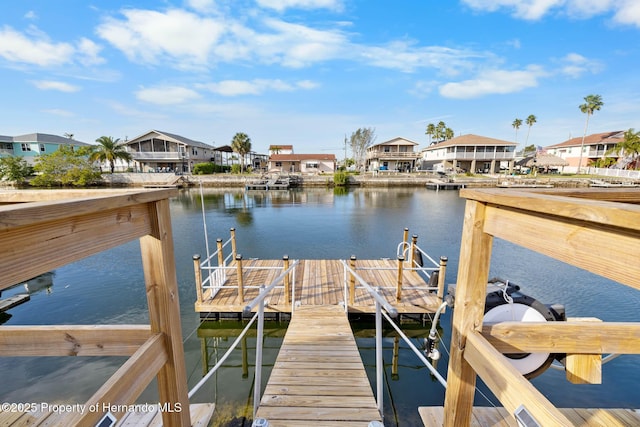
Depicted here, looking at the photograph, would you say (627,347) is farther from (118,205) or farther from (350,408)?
(118,205)

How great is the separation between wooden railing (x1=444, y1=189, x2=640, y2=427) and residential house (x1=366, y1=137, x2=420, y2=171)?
147ft

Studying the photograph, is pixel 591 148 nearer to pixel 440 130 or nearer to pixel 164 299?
pixel 440 130

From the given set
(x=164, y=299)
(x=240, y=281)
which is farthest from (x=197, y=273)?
(x=164, y=299)

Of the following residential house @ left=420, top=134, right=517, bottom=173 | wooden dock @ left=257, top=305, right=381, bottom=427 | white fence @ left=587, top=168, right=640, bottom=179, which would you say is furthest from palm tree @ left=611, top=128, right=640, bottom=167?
wooden dock @ left=257, top=305, right=381, bottom=427

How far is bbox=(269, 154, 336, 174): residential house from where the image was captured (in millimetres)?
46750

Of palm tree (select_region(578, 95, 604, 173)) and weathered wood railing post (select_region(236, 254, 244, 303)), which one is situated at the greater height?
palm tree (select_region(578, 95, 604, 173))

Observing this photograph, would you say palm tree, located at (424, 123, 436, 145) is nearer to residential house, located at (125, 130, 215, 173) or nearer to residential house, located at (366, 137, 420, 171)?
residential house, located at (366, 137, 420, 171)

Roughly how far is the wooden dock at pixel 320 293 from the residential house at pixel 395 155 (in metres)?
39.9

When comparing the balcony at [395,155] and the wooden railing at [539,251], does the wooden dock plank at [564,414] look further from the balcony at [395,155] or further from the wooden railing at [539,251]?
the balcony at [395,155]

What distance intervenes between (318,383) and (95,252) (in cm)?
255

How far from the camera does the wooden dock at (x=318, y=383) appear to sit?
2.30 metres

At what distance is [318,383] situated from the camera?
9.09ft

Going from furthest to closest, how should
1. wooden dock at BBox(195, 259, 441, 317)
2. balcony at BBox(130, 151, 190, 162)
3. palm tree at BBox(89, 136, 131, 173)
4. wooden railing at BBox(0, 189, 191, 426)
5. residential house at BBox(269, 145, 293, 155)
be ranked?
1. residential house at BBox(269, 145, 293, 155)
2. balcony at BBox(130, 151, 190, 162)
3. palm tree at BBox(89, 136, 131, 173)
4. wooden dock at BBox(195, 259, 441, 317)
5. wooden railing at BBox(0, 189, 191, 426)

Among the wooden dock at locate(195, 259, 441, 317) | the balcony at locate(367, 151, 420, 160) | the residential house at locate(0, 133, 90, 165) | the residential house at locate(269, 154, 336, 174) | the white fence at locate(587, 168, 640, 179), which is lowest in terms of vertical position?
the wooden dock at locate(195, 259, 441, 317)
